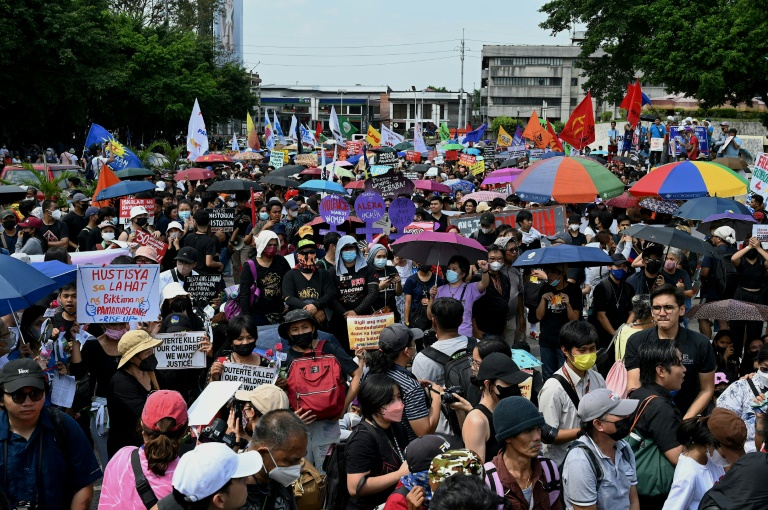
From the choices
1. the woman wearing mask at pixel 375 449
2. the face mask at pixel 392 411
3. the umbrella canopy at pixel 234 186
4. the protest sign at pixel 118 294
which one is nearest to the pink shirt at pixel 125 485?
the woman wearing mask at pixel 375 449

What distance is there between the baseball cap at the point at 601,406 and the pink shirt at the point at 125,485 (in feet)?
6.58

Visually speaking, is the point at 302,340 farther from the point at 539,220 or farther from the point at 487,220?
the point at 539,220

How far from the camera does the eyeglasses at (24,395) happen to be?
14.0 feet

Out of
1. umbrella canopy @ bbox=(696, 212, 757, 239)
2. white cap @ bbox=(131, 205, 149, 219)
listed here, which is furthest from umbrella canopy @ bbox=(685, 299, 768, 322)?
white cap @ bbox=(131, 205, 149, 219)

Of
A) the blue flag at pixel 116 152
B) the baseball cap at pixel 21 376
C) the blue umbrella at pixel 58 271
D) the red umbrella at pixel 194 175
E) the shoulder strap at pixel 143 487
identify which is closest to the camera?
the shoulder strap at pixel 143 487

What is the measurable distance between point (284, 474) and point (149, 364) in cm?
211

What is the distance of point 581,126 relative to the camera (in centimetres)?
1653

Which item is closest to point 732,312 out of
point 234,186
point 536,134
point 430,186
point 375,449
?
point 375,449

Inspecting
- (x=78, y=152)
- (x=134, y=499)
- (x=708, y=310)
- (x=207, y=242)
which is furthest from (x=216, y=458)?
(x=78, y=152)

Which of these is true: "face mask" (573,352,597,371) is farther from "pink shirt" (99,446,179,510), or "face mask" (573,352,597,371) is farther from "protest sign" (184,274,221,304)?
"protest sign" (184,274,221,304)

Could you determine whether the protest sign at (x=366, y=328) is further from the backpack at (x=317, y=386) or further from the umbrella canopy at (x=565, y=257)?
the backpack at (x=317, y=386)

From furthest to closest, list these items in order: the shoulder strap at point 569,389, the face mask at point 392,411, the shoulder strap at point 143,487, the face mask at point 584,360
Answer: the face mask at point 584,360
the shoulder strap at point 569,389
the face mask at point 392,411
the shoulder strap at point 143,487

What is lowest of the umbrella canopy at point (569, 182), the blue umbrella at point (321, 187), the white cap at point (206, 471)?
the white cap at point (206, 471)

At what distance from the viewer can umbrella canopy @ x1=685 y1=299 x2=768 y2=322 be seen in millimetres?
7621
